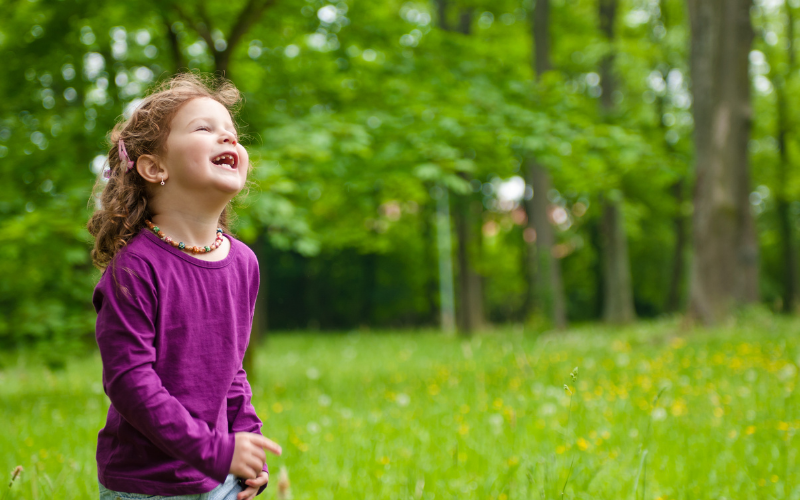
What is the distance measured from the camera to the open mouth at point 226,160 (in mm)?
1462

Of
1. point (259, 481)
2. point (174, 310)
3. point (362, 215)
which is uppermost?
point (362, 215)

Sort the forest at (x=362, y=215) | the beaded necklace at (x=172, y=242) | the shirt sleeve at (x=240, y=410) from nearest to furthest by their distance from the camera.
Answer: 1. the beaded necklace at (x=172, y=242)
2. the shirt sleeve at (x=240, y=410)
3. the forest at (x=362, y=215)

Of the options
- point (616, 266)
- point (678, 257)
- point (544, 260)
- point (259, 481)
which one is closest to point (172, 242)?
point (259, 481)

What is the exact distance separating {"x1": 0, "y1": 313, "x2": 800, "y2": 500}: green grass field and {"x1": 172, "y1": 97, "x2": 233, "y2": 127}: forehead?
61.0 inches

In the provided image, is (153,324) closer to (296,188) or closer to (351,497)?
(351,497)

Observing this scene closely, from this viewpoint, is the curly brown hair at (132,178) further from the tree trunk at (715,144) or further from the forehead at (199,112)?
the tree trunk at (715,144)

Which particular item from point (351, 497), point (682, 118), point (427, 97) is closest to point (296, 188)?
point (427, 97)

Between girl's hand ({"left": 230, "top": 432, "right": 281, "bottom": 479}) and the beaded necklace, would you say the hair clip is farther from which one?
girl's hand ({"left": 230, "top": 432, "right": 281, "bottom": 479})

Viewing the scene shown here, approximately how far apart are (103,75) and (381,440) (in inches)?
197

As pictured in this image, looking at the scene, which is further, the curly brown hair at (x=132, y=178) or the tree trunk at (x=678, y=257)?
the tree trunk at (x=678, y=257)

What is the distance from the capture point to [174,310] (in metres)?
1.36

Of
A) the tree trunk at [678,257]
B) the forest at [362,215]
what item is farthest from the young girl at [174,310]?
the tree trunk at [678,257]

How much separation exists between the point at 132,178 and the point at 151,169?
60 mm

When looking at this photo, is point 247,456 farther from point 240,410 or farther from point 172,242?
point 172,242
